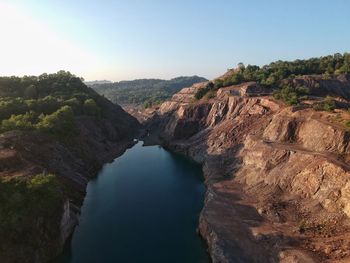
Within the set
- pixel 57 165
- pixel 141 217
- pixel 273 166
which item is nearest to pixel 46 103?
pixel 57 165

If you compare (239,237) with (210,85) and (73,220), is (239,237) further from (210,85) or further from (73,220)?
(210,85)

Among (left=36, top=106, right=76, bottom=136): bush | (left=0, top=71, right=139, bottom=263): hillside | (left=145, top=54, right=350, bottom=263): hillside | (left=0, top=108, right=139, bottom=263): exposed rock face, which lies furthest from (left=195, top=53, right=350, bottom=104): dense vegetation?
(left=36, top=106, right=76, bottom=136): bush

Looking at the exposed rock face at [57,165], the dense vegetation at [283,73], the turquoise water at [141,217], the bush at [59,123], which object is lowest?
the turquoise water at [141,217]

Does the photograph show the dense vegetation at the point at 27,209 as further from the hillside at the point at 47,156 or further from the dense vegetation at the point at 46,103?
the dense vegetation at the point at 46,103

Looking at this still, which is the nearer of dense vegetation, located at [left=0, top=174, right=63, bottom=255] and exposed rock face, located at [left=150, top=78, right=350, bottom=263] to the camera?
dense vegetation, located at [left=0, top=174, right=63, bottom=255]

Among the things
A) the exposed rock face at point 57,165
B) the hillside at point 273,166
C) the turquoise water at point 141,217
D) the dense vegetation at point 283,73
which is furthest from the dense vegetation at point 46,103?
the dense vegetation at point 283,73

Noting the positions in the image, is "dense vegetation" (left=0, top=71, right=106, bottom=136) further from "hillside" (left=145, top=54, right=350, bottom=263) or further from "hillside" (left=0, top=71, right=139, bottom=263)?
"hillside" (left=145, top=54, right=350, bottom=263)
